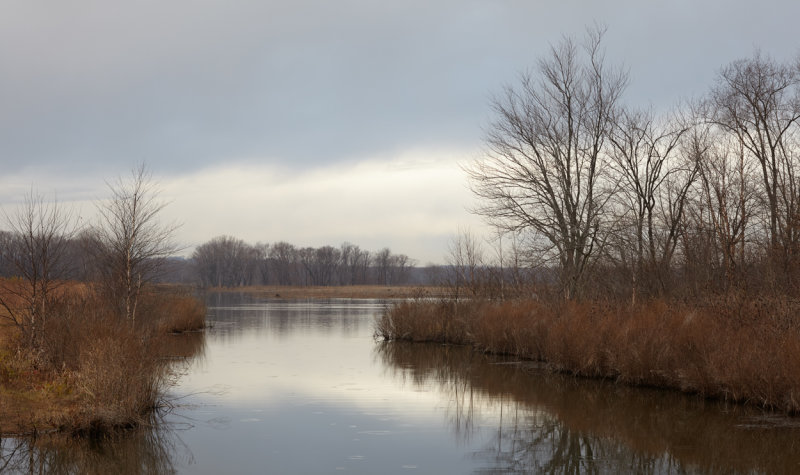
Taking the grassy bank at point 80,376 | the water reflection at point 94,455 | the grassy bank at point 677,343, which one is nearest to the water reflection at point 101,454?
the water reflection at point 94,455

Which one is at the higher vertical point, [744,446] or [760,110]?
[760,110]

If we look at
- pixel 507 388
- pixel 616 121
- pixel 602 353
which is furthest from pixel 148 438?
pixel 616 121

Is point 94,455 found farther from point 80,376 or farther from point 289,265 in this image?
point 289,265

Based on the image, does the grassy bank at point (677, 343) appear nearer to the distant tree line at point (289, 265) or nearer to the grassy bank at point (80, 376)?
the grassy bank at point (80, 376)

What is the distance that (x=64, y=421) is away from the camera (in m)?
10.7

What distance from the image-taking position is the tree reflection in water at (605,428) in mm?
9625

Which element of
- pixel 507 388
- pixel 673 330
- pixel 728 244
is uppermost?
pixel 728 244

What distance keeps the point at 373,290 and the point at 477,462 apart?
88009 millimetres

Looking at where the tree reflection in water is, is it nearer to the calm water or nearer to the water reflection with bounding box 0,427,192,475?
the calm water

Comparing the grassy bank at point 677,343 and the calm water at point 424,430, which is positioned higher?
the grassy bank at point 677,343

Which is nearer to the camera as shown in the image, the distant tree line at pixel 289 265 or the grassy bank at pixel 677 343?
the grassy bank at pixel 677 343

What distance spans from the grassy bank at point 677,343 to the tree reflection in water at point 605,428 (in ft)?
1.49

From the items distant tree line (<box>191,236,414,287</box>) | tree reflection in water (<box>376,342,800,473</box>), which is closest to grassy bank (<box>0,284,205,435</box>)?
tree reflection in water (<box>376,342,800,473</box>)

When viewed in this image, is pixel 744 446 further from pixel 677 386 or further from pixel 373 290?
pixel 373 290
